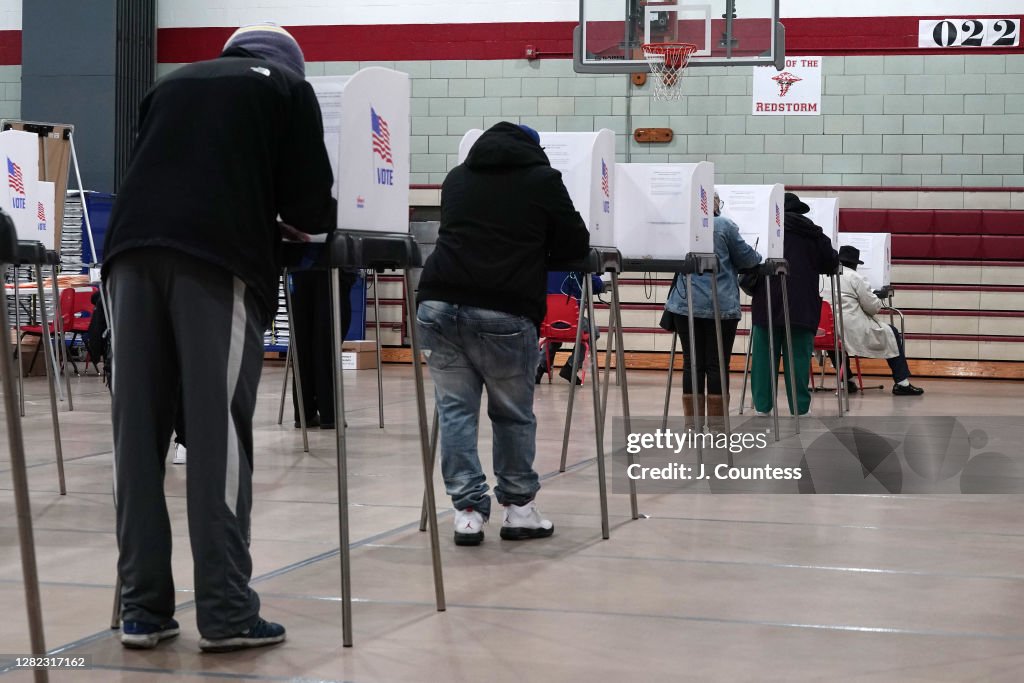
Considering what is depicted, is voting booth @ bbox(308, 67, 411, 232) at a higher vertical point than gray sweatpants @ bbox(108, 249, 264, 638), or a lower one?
higher

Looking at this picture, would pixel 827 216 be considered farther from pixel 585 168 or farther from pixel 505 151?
pixel 505 151

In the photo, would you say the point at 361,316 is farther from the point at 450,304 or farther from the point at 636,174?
the point at 450,304

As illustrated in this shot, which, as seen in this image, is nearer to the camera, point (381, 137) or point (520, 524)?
point (381, 137)

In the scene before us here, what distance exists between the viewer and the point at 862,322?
34.5 ft

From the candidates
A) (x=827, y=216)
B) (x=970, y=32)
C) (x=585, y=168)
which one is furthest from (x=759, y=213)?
(x=970, y=32)

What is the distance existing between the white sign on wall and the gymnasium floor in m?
8.61

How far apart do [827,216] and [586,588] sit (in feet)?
19.9

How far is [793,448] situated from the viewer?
6781 millimetres

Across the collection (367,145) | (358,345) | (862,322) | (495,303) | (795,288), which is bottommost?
(358,345)

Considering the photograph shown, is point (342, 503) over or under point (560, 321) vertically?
over

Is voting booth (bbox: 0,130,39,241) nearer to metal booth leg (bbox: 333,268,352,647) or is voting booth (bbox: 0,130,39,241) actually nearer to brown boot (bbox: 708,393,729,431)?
brown boot (bbox: 708,393,729,431)

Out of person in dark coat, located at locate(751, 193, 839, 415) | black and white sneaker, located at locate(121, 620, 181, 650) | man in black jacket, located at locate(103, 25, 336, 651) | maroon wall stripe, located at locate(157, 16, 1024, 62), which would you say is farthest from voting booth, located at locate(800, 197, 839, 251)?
black and white sneaker, located at locate(121, 620, 181, 650)

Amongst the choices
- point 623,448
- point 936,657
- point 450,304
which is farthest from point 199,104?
point 623,448

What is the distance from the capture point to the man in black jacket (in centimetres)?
259
